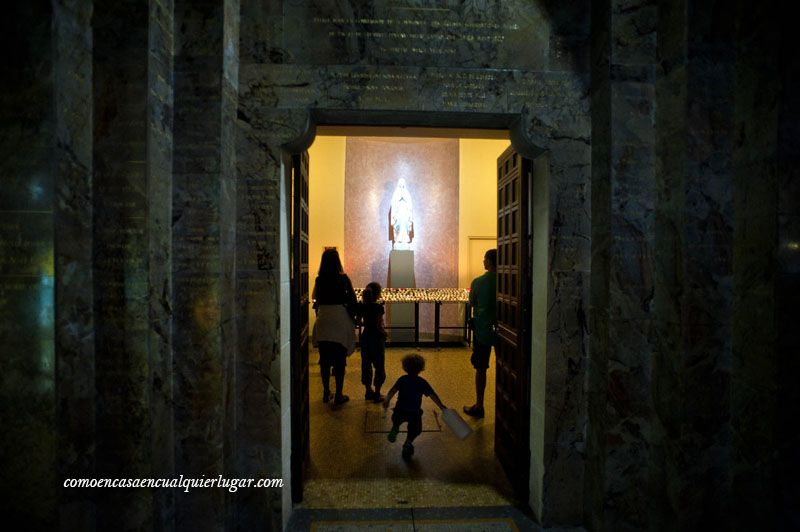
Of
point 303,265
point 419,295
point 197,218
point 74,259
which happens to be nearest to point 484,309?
point 303,265

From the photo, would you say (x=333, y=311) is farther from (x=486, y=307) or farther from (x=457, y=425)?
(x=457, y=425)

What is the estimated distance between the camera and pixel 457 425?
3.09m

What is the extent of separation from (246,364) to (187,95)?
5.45 ft

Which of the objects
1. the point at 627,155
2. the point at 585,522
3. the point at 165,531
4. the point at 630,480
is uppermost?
the point at 627,155

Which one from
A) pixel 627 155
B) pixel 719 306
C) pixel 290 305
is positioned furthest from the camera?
pixel 290 305

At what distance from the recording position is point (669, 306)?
2.36 m

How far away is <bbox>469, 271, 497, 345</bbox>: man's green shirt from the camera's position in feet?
13.6

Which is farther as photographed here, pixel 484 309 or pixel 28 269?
pixel 484 309

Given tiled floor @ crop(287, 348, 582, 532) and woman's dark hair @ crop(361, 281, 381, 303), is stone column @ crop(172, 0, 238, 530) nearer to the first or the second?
tiled floor @ crop(287, 348, 582, 532)

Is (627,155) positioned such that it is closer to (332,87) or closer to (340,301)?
(332,87)

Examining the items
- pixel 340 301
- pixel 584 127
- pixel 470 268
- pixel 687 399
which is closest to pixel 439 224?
pixel 470 268

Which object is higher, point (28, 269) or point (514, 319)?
point (28, 269)

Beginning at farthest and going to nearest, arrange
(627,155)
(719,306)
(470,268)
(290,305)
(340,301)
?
(470,268) → (340,301) → (290,305) → (627,155) → (719,306)

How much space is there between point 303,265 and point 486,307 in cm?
192
